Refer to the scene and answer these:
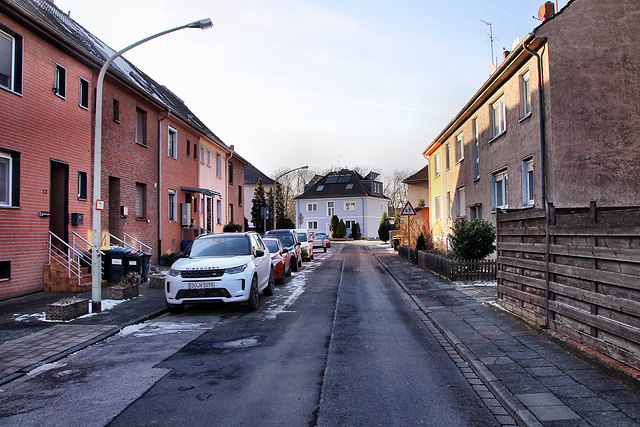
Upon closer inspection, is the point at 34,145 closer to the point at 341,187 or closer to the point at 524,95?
the point at 524,95

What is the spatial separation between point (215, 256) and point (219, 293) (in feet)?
4.06

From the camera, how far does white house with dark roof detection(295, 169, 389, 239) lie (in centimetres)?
6975

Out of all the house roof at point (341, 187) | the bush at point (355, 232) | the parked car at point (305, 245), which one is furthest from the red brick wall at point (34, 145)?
the house roof at point (341, 187)

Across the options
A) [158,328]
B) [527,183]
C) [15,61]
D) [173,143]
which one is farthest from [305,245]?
[158,328]

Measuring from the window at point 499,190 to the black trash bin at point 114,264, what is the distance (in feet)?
41.7

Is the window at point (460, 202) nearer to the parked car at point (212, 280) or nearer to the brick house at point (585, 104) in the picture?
the brick house at point (585, 104)

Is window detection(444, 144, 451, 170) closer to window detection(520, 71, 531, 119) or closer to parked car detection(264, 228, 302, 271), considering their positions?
parked car detection(264, 228, 302, 271)

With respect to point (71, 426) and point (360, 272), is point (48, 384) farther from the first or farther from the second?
point (360, 272)

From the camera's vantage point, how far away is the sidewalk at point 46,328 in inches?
250

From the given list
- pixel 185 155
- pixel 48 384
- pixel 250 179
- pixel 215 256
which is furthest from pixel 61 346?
pixel 250 179

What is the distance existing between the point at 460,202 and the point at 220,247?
53.6 ft

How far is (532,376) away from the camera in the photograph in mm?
5246

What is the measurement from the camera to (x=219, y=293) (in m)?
9.55

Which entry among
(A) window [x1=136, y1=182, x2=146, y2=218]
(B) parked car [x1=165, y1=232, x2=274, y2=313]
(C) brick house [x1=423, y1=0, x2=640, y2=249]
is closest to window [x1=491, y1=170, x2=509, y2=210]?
(C) brick house [x1=423, y1=0, x2=640, y2=249]
